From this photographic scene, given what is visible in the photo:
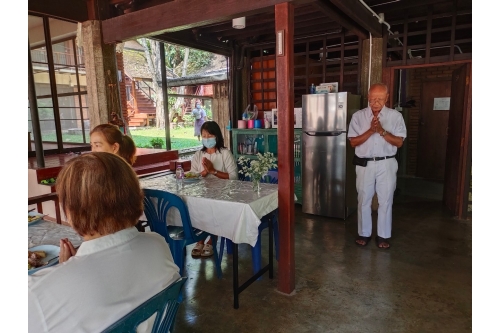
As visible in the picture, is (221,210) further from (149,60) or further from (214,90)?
(149,60)

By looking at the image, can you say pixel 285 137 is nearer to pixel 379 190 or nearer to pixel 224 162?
pixel 224 162

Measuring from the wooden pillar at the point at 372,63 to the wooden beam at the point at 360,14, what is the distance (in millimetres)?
134

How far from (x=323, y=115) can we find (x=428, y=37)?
1.66 metres

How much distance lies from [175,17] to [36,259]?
2393 mm

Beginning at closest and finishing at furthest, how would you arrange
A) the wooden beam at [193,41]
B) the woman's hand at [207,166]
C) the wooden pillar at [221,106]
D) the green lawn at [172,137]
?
the woman's hand at [207,166] → the wooden beam at [193,41] → the wooden pillar at [221,106] → the green lawn at [172,137]

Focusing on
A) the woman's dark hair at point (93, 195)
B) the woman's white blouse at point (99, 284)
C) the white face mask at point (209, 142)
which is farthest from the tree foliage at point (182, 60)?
the woman's white blouse at point (99, 284)

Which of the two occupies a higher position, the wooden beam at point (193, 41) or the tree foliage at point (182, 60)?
the tree foliage at point (182, 60)

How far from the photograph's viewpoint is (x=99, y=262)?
97 cm

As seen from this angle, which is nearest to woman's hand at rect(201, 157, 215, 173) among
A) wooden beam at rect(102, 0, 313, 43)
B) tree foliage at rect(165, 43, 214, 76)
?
wooden beam at rect(102, 0, 313, 43)

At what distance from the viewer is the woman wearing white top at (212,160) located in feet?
10.3

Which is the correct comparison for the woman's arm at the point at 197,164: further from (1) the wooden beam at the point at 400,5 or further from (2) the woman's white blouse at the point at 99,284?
(1) the wooden beam at the point at 400,5

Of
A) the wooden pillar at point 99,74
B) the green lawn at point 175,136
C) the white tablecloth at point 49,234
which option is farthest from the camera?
the green lawn at point 175,136

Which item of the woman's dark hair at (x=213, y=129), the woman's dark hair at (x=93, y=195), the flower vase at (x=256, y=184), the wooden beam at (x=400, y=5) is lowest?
the flower vase at (x=256, y=184)

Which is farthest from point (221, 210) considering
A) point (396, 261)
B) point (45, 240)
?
point (396, 261)
